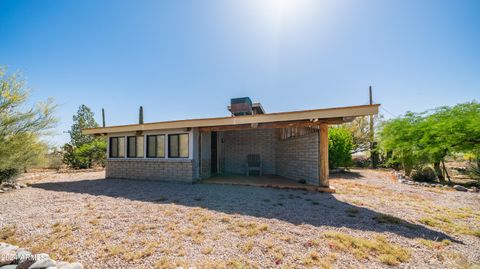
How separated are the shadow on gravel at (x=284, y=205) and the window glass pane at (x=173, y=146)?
1.41m

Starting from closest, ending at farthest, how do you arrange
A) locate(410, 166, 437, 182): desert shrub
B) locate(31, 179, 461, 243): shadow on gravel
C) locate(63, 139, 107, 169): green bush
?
locate(31, 179, 461, 243): shadow on gravel, locate(410, 166, 437, 182): desert shrub, locate(63, 139, 107, 169): green bush

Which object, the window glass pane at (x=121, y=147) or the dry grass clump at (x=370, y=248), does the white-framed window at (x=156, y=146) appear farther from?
the dry grass clump at (x=370, y=248)

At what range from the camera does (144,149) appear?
7.52 meters

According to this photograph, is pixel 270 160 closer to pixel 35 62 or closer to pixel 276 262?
pixel 276 262

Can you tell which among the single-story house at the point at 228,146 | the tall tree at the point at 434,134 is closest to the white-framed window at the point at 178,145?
the single-story house at the point at 228,146

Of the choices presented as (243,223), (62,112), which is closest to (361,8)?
(243,223)

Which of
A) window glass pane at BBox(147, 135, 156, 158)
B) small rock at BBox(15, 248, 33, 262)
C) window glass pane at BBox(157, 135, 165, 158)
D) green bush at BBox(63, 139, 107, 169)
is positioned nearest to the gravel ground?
small rock at BBox(15, 248, 33, 262)

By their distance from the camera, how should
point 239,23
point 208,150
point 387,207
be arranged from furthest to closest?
1. point 208,150
2. point 239,23
3. point 387,207

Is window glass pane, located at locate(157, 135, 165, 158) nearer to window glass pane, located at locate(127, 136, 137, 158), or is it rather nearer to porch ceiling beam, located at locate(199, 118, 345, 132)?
window glass pane, located at locate(127, 136, 137, 158)

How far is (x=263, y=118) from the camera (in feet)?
18.2

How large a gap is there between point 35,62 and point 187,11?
18.8 ft

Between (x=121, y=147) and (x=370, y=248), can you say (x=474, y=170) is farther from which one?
(x=121, y=147)

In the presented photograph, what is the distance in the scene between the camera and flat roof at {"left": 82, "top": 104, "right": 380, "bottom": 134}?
14.8 feet

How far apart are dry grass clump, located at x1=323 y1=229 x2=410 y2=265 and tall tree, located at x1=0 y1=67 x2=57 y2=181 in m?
8.93
